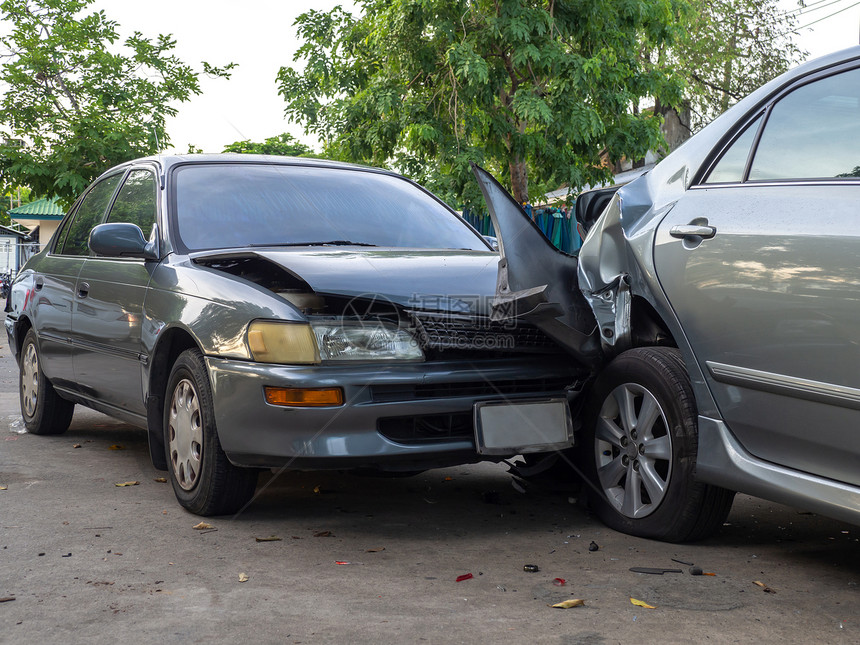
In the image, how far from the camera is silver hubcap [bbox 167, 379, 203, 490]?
418cm

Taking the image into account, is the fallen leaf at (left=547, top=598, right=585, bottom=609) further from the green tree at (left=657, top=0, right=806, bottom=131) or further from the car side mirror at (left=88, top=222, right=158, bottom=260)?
the green tree at (left=657, top=0, right=806, bottom=131)

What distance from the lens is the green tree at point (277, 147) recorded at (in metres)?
Answer: 35.1

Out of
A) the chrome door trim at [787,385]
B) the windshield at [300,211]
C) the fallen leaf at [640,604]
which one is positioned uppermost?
the windshield at [300,211]

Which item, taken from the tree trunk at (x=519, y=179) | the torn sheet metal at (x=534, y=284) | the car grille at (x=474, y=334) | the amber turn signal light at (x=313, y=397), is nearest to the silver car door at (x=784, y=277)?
the torn sheet metal at (x=534, y=284)

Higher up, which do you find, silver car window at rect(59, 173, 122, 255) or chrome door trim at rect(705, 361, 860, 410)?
silver car window at rect(59, 173, 122, 255)

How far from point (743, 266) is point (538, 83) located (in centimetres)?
1214

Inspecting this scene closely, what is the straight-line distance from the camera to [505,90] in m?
15.1

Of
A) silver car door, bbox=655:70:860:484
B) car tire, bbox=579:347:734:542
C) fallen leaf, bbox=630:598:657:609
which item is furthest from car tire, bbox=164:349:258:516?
silver car door, bbox=655:70:860:484

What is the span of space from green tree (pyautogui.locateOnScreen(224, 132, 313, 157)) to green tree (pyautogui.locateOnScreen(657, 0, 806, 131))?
13.8 meters

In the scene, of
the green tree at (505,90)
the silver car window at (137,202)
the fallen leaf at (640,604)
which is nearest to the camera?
the fallen leaf at (640,604)

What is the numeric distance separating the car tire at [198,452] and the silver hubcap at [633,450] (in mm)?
1489

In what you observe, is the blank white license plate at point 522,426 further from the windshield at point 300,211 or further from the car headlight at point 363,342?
the windshield at point 300,211

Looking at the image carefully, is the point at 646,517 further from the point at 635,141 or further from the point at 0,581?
the point at 635,141

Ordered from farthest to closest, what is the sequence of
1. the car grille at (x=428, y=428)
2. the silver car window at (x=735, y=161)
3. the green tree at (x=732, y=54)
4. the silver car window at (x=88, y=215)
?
the green tree at (x=732, y=54) < the silver car window at (x=88, y=215) < the car grille at (x=428, y=428) < the silver car window at (x=735, y=161)
